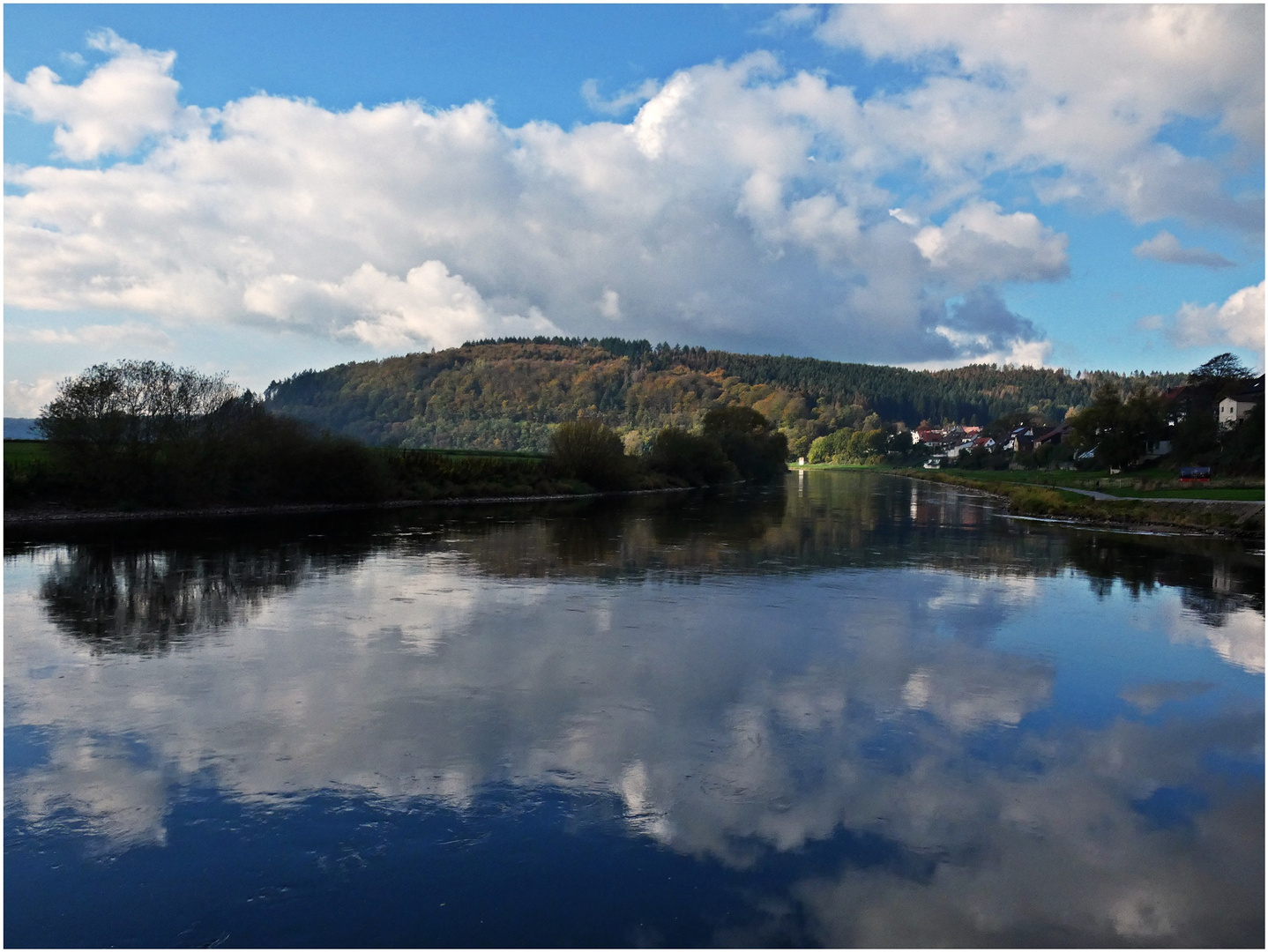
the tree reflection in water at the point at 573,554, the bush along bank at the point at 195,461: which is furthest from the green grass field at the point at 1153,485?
the bush along bank at the point at 195,461

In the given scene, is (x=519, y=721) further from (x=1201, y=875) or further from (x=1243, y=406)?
(x=1243, y=406)

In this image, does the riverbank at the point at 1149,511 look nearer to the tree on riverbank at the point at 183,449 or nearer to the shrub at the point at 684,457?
the shrub at the point at 684,457

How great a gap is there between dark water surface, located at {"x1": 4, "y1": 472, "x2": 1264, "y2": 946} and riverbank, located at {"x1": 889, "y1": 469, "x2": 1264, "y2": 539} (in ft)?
58.4

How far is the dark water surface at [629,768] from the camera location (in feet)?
21.1

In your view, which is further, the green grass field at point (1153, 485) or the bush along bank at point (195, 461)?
the green grass field at point (1153, 485)

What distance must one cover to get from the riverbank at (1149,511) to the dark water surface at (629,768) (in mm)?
17789

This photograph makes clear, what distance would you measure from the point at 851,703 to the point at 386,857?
21.4ft

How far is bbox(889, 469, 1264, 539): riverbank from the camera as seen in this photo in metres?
34.8

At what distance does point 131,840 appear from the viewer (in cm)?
734

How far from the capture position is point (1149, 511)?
3991 centimetres

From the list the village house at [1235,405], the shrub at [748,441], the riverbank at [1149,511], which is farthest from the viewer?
the shrub at [748,441]

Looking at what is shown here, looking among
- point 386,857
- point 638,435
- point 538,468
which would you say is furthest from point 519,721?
point 638,435

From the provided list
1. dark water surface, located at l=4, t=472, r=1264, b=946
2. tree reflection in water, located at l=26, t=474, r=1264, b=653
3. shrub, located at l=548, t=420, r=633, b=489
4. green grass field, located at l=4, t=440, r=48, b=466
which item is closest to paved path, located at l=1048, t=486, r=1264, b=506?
tree reflection in water, located at l=26, t=474, r=1264, b=653

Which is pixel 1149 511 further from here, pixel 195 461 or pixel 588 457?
pixel 195 461
